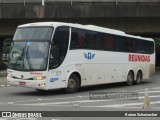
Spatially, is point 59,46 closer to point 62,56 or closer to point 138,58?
point 62,56

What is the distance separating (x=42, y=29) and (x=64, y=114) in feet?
33.8

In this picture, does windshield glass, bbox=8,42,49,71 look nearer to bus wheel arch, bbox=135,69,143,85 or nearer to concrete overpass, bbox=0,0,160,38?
bus wheel arch, bbox=135,69,143,85

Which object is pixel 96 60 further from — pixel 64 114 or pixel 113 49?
pixel 64 114

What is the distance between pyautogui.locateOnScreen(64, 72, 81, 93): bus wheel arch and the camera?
21.7 m

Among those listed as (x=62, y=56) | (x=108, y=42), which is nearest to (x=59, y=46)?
(x=62, y=56)

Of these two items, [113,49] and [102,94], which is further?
[113,49]

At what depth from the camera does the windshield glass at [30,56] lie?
20141 mm

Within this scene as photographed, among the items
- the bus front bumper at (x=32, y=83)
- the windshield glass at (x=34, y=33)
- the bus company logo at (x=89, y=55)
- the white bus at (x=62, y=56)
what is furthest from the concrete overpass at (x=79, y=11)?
the bus front bumper at (x=32, y=83)

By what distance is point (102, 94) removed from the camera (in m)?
22.3

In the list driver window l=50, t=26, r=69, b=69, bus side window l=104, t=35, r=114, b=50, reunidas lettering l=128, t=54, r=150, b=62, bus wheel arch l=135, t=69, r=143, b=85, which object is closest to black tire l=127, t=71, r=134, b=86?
bus wheel arch l=135, t=69, r=143, b=85

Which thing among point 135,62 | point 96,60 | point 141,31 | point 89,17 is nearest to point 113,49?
point 96,60

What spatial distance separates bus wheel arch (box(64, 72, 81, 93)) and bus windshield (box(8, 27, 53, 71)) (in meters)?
2.07

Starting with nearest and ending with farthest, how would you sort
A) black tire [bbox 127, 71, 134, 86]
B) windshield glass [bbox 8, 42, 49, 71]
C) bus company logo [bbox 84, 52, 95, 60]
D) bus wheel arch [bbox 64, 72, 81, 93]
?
windshield glass [bbox 8, 42, 49, 71] < bus wheel arch [bbox 64, 72, 81, 93] < bus company logo [bbox 84, 52, 95, 60] < black tire [bbox 127, 71, 134, 86]

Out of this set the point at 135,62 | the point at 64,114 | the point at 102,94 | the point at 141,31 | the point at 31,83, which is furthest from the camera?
the point at 141,31
